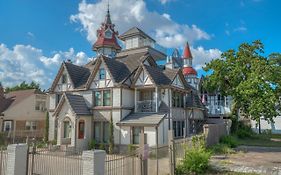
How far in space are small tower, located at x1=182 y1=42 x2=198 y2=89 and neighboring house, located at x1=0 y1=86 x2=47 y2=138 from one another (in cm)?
2769

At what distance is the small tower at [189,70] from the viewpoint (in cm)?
5294

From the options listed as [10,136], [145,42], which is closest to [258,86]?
[145,42]

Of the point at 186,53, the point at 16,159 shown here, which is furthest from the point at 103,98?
the point at 186,53

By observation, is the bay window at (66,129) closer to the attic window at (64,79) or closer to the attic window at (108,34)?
the attic window at (64,79)

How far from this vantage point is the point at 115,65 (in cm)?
2862

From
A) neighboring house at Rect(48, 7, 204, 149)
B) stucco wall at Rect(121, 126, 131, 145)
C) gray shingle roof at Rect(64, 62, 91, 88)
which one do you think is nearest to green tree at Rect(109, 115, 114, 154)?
neighboring house at Rect(48, 7, 204, 149)

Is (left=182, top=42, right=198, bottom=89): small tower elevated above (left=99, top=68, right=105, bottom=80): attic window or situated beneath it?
elevated above

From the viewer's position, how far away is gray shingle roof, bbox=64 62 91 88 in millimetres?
30353

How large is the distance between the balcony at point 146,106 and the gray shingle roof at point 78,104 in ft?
17.8

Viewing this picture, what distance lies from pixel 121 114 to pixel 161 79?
5.47 m

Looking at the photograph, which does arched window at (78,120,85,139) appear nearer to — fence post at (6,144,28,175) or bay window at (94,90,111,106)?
bay window at (94,90,111,106)

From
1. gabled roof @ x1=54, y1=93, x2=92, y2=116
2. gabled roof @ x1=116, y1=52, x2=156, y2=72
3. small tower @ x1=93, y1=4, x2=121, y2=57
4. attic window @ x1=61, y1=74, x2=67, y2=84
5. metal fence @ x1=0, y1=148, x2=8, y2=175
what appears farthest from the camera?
small tower @ x1=93, y1=4, x2=121, y2=57

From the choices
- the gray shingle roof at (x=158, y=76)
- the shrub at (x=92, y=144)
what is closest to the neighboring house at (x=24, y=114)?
the shrub at (x=92, y=144)

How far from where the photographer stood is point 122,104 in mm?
26156
